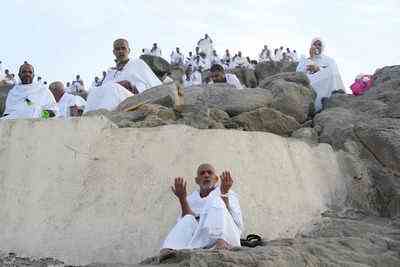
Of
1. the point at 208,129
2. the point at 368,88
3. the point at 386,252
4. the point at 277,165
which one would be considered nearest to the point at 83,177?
the point at 208,129

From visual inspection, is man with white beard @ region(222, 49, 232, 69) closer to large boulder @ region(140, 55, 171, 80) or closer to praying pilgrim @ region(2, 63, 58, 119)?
large boulder @ region(140, 55, 171, 80)

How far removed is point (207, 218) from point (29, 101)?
14.2 ft

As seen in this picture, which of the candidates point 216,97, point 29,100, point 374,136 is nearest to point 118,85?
point 29,100

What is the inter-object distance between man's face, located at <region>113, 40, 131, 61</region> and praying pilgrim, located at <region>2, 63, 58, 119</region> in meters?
1.14

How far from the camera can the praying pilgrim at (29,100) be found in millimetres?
8594

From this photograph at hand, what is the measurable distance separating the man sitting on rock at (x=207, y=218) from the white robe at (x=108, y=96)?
3019 mm

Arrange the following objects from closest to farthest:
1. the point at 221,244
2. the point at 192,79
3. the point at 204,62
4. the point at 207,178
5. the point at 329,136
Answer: the point at 221,244
the point at 207,178
the point at 329,136
the point at 192,79
the point at 204,62

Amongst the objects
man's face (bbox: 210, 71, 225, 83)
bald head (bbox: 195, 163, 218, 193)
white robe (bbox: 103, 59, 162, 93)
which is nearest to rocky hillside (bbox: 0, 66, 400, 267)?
man's face (bbox: 210, 71, 225, 83)

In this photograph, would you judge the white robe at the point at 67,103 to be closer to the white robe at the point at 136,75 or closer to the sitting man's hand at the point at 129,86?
the white robe at the point at 136,75

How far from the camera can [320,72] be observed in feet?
34.0

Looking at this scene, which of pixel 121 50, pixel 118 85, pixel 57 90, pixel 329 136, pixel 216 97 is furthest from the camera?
pixel 57 90

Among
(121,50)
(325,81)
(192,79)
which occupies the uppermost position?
(192,79)

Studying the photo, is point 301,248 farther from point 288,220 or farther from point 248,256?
point 288,220

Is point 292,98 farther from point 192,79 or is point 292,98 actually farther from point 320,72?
point 192,79
